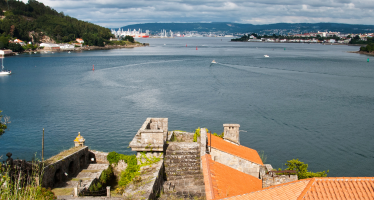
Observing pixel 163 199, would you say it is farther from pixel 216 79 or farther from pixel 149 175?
pixel 216 79

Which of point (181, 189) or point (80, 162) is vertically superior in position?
point (181, 189)

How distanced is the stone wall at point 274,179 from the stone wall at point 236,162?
3.98 m

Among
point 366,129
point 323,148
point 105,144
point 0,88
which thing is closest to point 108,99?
point 105,144

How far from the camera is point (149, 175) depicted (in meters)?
13.8

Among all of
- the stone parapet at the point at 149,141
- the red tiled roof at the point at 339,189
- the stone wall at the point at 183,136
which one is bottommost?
the stone wall at the point at 183,136

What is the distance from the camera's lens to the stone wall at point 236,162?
59.6ft

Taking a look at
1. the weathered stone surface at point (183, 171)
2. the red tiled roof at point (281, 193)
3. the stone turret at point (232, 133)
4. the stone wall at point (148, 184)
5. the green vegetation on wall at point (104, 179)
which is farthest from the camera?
the stone turret at point (232, 133)

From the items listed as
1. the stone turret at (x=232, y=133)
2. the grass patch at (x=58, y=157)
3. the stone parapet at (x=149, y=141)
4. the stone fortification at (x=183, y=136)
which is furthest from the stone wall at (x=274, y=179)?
the grass patch at (x=58, y=157)

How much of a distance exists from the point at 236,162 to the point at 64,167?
11513mm

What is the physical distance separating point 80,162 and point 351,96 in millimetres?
52890

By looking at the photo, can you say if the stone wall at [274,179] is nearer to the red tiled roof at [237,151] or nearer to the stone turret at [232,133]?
the red tiled roof at [237,151]

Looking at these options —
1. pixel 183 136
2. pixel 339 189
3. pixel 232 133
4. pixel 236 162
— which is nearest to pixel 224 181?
pixel 236 162

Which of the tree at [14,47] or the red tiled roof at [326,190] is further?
the tree at [14,47]

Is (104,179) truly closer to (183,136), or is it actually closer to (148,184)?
(183,136)
